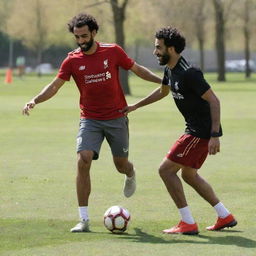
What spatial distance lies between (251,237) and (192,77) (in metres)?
1.71

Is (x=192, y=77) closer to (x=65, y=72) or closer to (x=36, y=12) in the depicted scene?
(x=65, y=72)

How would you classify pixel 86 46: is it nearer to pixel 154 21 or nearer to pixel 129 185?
pixel 129 185

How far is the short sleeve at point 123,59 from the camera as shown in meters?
10.0

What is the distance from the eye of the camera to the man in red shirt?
379 inches

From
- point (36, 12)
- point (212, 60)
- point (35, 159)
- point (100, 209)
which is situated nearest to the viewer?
point (100, 209)

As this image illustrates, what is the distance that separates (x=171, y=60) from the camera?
909 cm

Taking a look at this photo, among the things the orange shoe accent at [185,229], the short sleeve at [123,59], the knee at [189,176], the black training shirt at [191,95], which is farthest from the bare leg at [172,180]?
the short sleeve at [123,59]

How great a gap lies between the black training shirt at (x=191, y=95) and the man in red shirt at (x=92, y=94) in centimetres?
86

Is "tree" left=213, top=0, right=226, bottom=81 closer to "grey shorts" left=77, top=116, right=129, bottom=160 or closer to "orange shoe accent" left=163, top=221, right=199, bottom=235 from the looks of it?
"grey shorts" left=77, top=116, right=129, bottom=160

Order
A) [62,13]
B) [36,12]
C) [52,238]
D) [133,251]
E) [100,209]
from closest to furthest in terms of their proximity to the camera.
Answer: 1. [133,251]
2. [52,238]
3. [100,209]
4. [62,13]
5. [36,12]

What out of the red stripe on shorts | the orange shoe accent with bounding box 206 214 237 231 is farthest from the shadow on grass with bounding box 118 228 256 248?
the red stripe on shorts

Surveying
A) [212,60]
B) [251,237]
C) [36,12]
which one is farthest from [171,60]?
[212,60]

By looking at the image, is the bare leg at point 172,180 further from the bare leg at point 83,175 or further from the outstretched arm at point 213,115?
the bare leg at point 83,175

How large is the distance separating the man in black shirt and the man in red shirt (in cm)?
75
